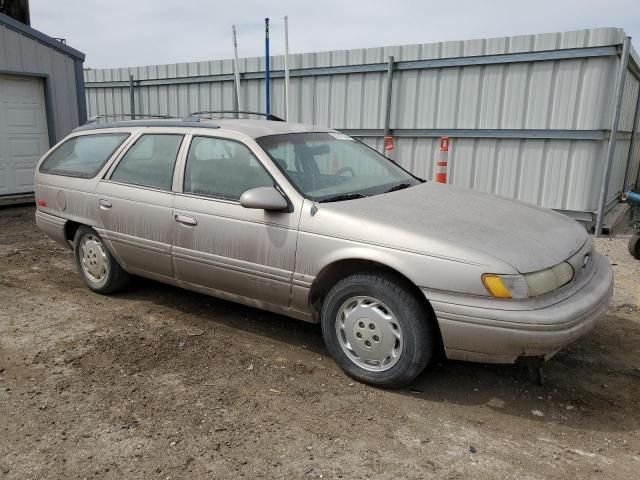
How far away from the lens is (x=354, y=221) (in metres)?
3.34

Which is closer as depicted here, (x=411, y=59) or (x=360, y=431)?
(x=360, y=431)

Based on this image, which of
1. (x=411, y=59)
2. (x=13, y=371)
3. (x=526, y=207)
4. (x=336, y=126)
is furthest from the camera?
(x=336, y=126)

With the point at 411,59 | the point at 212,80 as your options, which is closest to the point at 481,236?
the point at 411,59

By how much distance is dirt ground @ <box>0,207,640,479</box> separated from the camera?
8.66 feet

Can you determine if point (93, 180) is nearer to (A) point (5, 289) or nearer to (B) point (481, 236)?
(A) point (5, 289)

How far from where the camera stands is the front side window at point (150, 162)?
14.2 feet

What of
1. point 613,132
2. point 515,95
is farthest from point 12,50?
point 613,132

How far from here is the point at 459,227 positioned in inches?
128

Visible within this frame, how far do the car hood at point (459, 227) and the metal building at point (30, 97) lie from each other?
28.0ft

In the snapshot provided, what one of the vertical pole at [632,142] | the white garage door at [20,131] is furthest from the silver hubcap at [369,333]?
the vertical pole at [632,142]

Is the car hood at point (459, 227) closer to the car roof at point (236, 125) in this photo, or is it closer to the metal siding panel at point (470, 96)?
the car roof at point (236, 125)

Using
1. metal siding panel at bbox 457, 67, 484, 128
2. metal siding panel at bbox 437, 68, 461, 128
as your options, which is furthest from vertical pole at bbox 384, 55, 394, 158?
metal siding panel at bbox 457, 67, 484, 128

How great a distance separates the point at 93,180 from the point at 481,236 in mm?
3415

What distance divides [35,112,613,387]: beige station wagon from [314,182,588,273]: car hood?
0.04 feet
